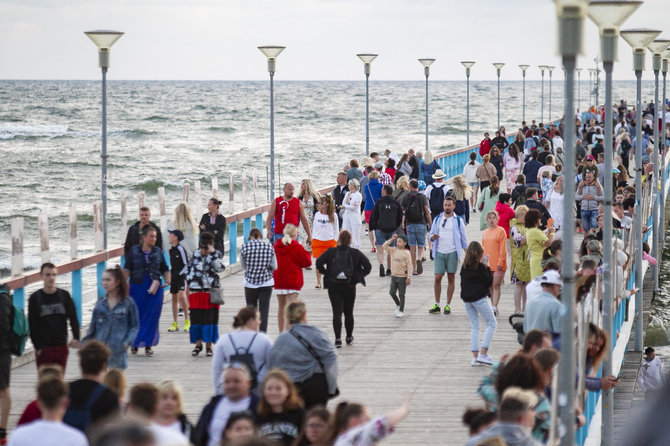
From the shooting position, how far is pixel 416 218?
17.6m

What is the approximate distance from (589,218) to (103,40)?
29.4 ft

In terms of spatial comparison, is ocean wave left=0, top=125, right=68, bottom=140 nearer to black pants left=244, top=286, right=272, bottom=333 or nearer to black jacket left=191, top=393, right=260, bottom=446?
black pants left=244, top=286, right=272, bottom=333

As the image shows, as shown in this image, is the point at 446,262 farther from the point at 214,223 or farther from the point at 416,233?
the point at 416,233

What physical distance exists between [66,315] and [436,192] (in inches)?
391

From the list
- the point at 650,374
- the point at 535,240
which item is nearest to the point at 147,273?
the point at 535,240

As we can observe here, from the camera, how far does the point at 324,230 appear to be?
1642cm

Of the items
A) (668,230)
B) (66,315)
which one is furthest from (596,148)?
(66,315)

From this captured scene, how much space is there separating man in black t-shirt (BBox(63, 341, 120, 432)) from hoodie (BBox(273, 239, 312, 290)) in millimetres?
5812

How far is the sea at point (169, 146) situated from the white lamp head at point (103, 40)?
5.27 metres

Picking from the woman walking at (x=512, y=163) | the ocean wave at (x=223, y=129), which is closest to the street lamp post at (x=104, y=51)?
the woman walking at (x=512, y=163)

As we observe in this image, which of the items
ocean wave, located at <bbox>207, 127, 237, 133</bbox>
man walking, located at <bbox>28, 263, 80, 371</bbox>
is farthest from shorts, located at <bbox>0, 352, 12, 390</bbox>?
Answer: ocean wave, located at <bbox>207, 127, 237, 133</bbox>

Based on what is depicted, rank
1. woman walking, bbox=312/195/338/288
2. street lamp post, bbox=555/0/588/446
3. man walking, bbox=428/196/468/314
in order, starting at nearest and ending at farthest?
street lamp post, bbox=555/0/588/446, man walking, bbox=428/196/468/314, woman walking, bbox=312/195/338/288

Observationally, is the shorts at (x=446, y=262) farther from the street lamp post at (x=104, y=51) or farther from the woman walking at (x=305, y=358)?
the woman walking at (x=305, y=358)

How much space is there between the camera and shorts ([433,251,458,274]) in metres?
14.8
